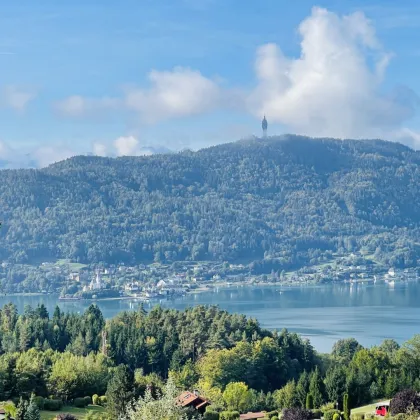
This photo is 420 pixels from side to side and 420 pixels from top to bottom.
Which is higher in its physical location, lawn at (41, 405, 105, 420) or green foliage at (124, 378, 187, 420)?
green foliage at (124, 378, 187, 420)

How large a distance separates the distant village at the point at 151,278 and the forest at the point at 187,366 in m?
96.8

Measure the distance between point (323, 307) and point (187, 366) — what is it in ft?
244

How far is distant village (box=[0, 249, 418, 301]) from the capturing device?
161 meters

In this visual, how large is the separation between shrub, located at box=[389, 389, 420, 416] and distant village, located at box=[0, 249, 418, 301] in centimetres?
12320

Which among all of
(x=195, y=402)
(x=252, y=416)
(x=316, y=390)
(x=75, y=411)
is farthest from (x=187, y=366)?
(x=75, y=411)

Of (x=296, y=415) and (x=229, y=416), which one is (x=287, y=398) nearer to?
(x=229, y=416)

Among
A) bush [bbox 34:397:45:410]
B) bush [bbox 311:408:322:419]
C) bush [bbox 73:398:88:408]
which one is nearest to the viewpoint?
bush [bbox 34:397:45:410]

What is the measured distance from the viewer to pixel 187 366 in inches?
1866

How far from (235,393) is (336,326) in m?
54.3

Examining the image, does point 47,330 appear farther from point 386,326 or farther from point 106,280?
point 106,280

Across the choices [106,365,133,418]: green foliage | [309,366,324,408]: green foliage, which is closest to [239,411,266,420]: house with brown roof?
[309,366,324,408]: green foliage

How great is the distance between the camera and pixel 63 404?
112ft

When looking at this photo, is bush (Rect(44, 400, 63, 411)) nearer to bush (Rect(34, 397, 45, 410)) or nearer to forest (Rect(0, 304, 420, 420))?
forest (Rect(0, 304, 420, 420))

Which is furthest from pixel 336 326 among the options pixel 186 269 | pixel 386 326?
pixel 186 269
